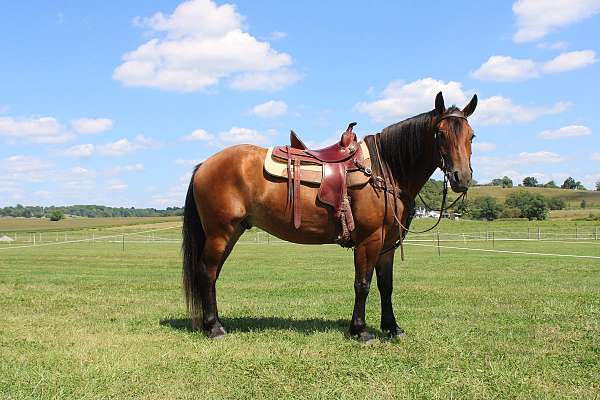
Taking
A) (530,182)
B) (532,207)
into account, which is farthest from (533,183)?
(532,207)

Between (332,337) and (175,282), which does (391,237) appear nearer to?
(332,337)

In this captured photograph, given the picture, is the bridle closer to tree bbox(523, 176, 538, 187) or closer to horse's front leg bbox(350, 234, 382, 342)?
horse's front leg bbox(350, 234, 382, 342)

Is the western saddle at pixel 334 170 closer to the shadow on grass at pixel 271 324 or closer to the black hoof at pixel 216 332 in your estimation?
the shadow on grass at pixel 271 324

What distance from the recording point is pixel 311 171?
23.2ft

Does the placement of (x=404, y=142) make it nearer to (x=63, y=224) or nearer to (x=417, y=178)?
(x=417, y=178)

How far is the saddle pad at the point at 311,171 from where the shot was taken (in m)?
6.94

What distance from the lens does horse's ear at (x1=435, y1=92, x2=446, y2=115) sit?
6.36 meters

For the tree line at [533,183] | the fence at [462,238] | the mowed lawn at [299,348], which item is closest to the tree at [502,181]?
the tree line at [533,183]

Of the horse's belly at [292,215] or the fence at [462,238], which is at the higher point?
the horse's belly at [292,215]

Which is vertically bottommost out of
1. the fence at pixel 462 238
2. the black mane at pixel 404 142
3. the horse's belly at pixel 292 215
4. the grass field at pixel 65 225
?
the fence at pixel 462 238

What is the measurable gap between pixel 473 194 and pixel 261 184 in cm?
11485

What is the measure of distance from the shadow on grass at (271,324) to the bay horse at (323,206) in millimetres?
526

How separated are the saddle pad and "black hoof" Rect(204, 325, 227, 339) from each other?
86.5 inches

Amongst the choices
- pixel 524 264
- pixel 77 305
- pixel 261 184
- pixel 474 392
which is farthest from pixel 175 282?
pixel 524 264
